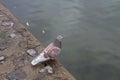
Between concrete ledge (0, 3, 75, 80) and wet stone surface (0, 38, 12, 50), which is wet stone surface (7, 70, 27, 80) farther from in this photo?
wet stone surface (0, 38, 12, 50)

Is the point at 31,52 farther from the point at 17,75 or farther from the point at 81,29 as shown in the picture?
the point at 81,29

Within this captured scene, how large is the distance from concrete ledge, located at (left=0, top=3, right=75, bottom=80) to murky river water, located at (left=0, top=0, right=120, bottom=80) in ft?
1.94

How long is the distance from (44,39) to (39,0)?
175cm

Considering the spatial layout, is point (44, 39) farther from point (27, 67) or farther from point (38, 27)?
point (27, 67)

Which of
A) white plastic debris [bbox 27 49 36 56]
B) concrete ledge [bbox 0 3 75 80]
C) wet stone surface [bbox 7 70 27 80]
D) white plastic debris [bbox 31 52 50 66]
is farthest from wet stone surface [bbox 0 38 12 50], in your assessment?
white plastic debris [bbox 31 52 50 66]

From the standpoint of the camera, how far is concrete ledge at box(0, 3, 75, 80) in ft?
16.1

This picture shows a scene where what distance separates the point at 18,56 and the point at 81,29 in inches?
73.3

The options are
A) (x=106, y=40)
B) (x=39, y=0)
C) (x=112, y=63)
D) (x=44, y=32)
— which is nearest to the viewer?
(x=112, y=63)

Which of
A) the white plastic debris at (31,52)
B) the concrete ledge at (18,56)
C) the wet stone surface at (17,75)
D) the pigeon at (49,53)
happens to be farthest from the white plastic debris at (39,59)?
the white plastic debris at (31,52)

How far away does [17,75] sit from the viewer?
4945mm

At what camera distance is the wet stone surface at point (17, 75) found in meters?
4.89

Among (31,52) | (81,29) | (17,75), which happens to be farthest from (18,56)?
(81,29)

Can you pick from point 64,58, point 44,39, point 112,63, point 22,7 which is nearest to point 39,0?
point 22,7

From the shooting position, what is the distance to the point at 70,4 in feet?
24.5
